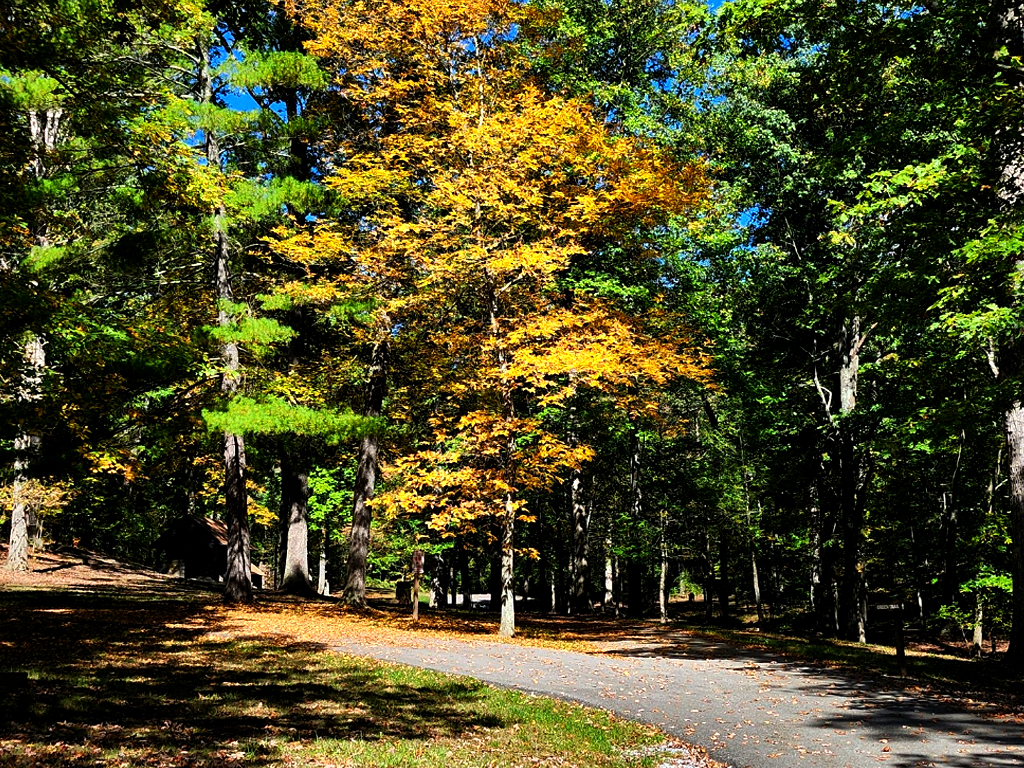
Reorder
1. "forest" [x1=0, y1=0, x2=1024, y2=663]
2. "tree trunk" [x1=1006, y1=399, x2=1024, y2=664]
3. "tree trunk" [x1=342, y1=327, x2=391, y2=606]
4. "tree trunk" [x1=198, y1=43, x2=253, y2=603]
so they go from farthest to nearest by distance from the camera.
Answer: "tree trunk" [x1=342, y1=327, x2=391, y2=606] < "tree trunk" [x1=198, y1=43, x2=253, y2=603] < "tree trunk" [x1=1006, y1=399, x2=1024, y2=664] < "forest" [x1=0, y1=0, x2=1024, y2=663]

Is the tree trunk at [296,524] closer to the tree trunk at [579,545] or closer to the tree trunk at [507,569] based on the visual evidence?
the tree trunk at [507,569]

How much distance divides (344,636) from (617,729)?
25.9 ft

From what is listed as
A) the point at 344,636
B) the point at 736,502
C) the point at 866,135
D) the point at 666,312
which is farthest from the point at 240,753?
the point at 736,502

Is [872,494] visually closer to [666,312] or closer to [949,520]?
[949,520]

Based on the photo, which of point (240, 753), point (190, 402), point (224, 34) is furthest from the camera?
point (224, 34)

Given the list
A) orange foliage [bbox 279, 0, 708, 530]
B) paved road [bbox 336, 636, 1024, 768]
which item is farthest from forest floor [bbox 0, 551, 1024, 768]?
orange foliage [bbox 279, 0, 708, 530]

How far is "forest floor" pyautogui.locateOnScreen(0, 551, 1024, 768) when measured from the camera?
743 cm

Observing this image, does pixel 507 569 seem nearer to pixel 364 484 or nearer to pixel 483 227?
pixel 364 484

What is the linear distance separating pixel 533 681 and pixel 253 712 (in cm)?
544

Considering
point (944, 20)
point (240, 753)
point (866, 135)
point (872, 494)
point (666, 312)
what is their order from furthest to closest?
point (872, 494)
point (666, 312)
point (866, 135)
point (944, 20)
point (240, 753)

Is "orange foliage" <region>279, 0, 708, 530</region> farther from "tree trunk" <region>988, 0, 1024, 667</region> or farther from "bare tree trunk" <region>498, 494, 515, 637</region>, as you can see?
"tree trunk" <region>988, 0, 1024, 667</region>

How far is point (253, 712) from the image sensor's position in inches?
314

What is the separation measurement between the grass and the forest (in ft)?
15.6

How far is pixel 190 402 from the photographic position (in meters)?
18.8
